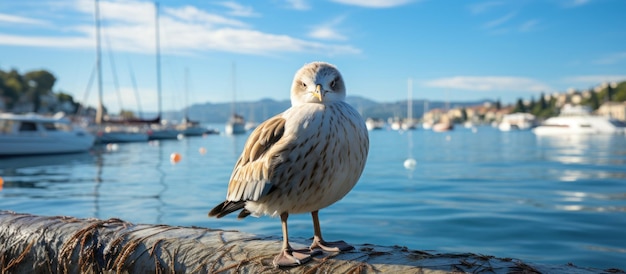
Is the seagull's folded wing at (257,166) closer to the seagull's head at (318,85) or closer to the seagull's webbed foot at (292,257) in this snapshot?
the seagull's head at (318,85)

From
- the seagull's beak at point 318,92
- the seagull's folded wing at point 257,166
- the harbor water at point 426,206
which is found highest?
the seagull's beak at point 318,92

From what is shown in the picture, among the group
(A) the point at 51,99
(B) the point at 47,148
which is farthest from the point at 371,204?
(A) the point at 51,99

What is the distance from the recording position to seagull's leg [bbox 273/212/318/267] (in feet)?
9.94

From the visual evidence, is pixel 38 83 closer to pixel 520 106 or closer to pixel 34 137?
pixel 34 137

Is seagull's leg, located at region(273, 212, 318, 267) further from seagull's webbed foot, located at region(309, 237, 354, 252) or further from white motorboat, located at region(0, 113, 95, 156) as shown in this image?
white motorboat, located at region(0, 113, 95, 156)

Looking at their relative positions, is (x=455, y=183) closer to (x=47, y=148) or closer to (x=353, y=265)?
(x=353, y=265)

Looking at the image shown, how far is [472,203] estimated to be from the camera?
11602 millimetres

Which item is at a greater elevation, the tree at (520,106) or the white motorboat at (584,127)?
the tree at (520,106)

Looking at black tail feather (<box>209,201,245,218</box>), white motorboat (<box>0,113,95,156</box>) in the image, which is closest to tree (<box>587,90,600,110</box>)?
white motorboat (<box>0,113,95,156</box>)

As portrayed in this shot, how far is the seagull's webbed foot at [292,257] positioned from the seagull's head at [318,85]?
0.89 meters

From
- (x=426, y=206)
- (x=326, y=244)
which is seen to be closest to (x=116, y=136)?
(x=426, y=206)

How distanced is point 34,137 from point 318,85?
3121 cm

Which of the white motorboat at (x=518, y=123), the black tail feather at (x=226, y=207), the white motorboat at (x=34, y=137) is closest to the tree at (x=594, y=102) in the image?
the white motorboat at (x=518, y=123)

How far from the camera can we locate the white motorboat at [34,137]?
94.8 feet
